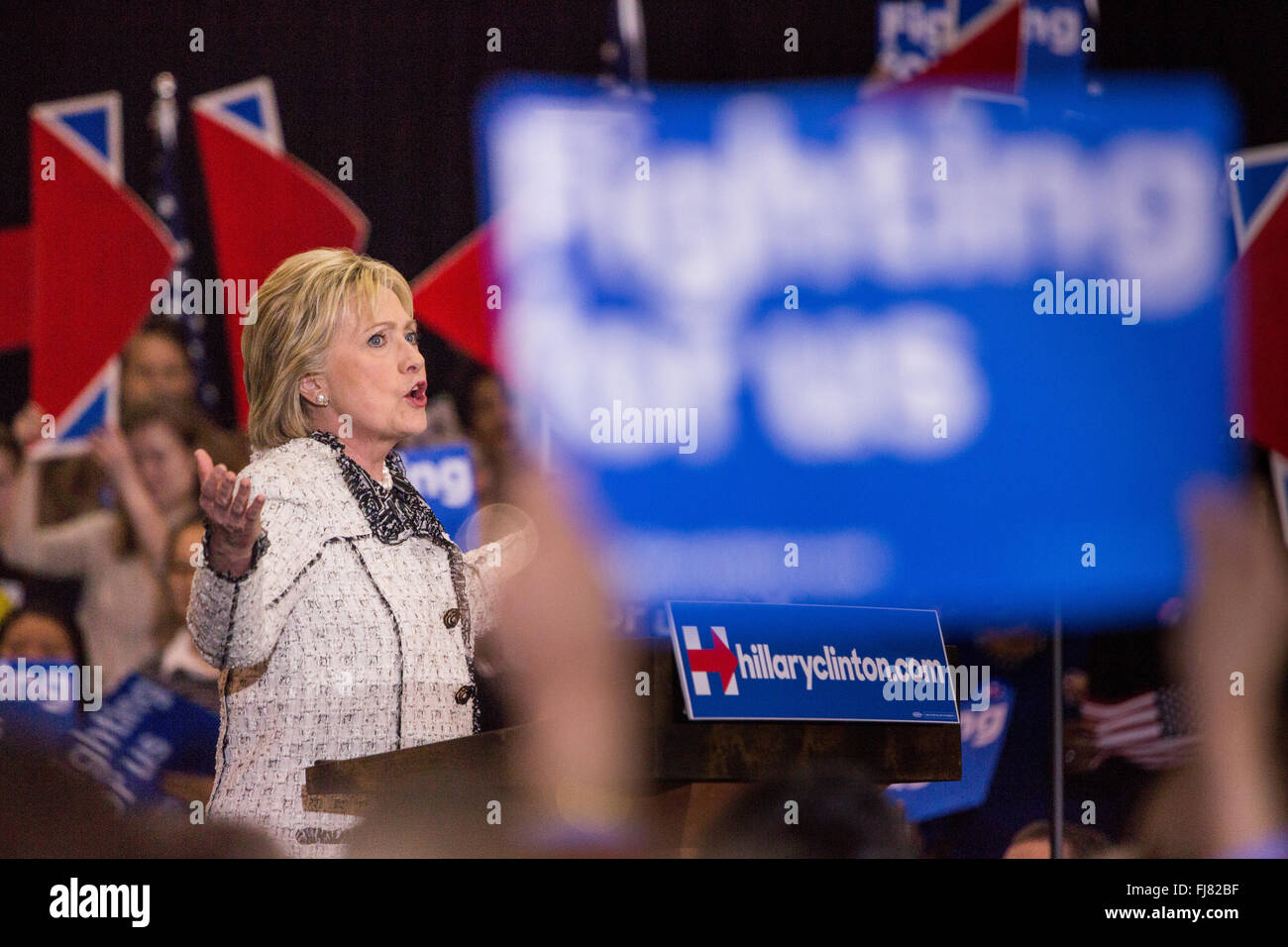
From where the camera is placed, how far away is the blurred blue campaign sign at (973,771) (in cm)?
412

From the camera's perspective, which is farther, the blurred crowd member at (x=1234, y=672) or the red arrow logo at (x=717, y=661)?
the blurred crowd member at (x=1234, y=672)

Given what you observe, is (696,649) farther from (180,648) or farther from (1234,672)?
(1234,672)

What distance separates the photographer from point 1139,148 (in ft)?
13.5

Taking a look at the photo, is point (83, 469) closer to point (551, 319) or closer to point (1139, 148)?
point (551, 319)

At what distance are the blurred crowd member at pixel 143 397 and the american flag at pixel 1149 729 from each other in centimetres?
238

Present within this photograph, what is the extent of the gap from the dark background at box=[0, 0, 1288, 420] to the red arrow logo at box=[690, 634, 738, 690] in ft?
3.64

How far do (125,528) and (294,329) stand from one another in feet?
3.11

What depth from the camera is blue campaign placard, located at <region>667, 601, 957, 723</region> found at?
11.1 feet

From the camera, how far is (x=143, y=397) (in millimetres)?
4156
